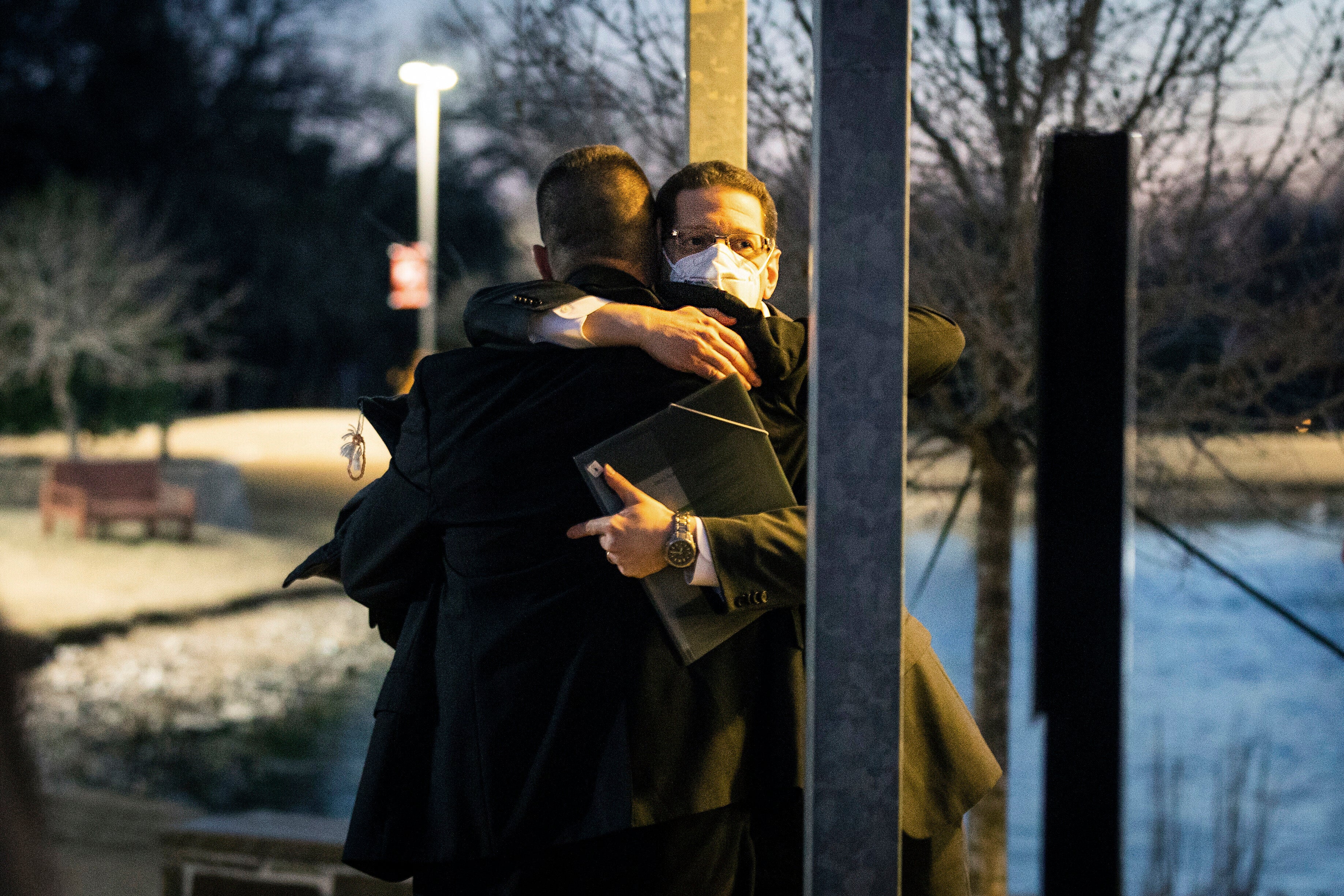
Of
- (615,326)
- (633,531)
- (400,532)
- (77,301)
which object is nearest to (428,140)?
(400,532)

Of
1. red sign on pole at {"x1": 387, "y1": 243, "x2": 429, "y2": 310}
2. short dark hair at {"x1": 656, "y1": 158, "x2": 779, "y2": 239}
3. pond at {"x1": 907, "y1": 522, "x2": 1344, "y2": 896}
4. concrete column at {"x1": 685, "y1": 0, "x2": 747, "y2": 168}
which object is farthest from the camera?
red sign on pole at {"x1": 387, "y1": 243, "x2": 429, "y2": 310}

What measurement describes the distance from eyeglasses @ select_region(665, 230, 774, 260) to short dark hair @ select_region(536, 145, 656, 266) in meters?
0.05

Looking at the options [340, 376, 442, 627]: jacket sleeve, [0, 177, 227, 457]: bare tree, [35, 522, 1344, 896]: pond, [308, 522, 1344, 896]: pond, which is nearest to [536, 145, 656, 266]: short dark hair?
[340, 376, 442, 627]: jacket sleeve

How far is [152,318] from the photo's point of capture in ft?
75.5

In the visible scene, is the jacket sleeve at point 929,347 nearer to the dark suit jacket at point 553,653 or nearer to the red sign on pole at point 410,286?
the dark suit jacket at point 553,653

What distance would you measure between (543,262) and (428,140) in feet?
32.0

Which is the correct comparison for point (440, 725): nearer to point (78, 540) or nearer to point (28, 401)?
point (78, 540)

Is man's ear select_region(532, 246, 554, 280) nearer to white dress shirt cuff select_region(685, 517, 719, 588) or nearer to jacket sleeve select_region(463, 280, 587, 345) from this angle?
jacket sleeve select_region(463, 280, 587, 345)

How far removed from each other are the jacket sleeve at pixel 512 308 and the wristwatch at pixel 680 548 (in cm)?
34

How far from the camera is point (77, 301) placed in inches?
858

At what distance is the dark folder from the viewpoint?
5.60 feet

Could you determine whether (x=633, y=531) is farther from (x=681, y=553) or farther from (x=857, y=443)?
(x=857, y=443)

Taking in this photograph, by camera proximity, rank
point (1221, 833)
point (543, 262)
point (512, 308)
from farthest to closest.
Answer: point (1221, 833)
point (543, 262)
point (512, 308)

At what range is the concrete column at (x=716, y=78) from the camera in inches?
97.2
